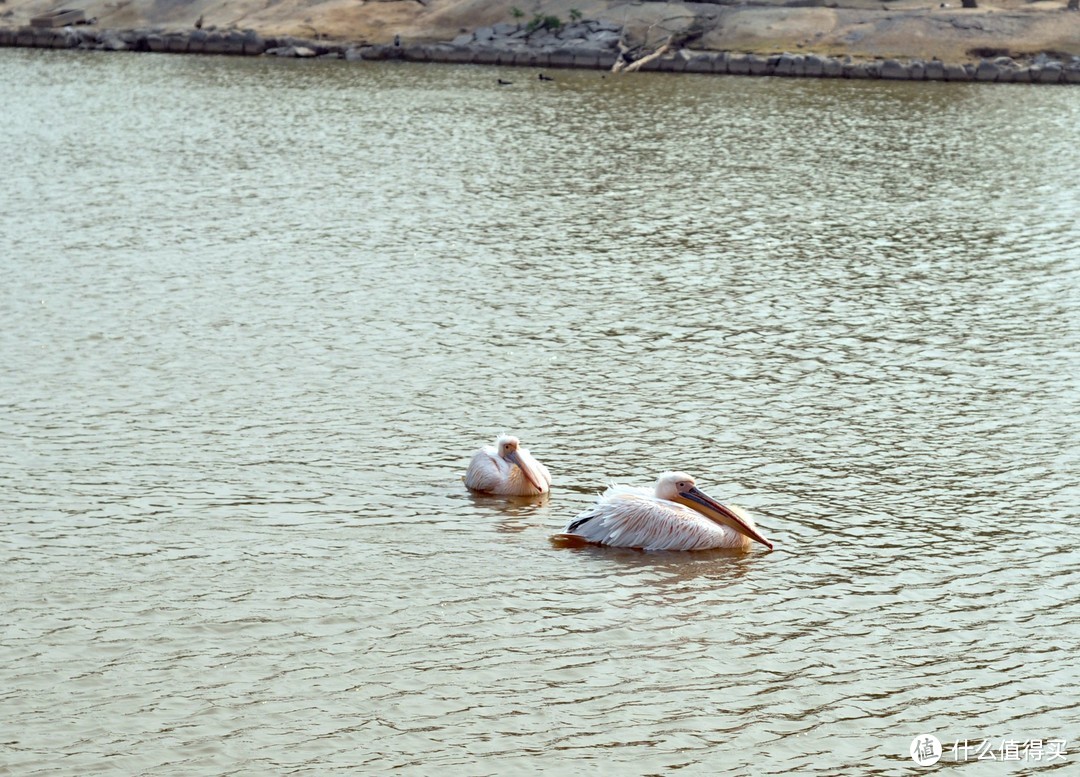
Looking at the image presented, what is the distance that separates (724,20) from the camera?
166 feet

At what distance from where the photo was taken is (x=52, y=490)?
417 inches

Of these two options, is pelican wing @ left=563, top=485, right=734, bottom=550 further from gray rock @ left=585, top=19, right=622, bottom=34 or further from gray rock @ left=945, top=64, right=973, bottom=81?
gray rock @ left=585, top=19, right=622, bottom=34

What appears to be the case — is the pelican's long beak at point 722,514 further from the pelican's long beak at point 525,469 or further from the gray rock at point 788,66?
the gray rock at point 788,66

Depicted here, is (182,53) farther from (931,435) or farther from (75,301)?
(931,435)

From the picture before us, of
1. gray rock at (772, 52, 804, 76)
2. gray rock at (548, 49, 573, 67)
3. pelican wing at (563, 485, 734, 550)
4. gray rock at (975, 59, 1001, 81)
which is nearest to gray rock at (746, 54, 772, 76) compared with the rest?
gray rock at (772, 52, 804, 76)

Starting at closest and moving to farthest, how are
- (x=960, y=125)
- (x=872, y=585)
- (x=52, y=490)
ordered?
(x=872, y=585)
(x=52, y=490)
(x=960, y=125)

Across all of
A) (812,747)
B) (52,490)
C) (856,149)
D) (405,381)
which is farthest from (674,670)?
(856,149)

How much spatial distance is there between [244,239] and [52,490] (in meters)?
9.64

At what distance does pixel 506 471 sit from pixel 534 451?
1.11 metres

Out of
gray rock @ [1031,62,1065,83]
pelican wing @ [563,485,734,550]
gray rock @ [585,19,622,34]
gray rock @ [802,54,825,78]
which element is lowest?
pelican wing @ [563,485,734,550]

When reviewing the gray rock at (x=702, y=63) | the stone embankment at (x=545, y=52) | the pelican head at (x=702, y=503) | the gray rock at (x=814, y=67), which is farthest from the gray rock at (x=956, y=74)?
the pelican head at (x=702, y=503)

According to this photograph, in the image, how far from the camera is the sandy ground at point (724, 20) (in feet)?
156

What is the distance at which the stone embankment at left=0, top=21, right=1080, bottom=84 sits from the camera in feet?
147

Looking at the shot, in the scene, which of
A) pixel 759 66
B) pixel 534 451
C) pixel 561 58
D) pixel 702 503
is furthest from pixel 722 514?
pixel 561 58
